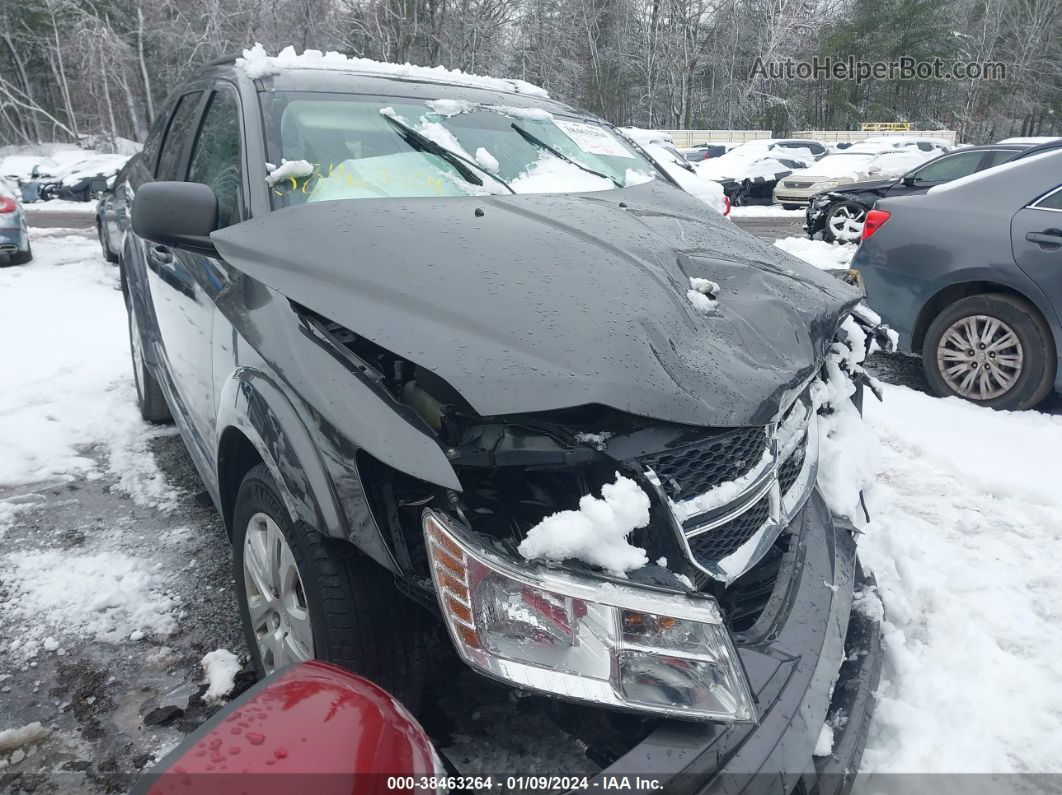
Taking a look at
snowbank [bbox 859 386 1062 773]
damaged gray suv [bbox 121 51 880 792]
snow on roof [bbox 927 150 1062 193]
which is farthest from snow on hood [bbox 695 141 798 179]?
damaged gray suv [bbox 121 51 880 792]

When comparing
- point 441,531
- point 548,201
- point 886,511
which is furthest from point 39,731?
point 886,511

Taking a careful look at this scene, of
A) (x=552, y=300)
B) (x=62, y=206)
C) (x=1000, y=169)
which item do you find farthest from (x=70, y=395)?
(x=62, y=206)

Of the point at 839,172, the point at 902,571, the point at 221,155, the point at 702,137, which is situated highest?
the point at 702,137

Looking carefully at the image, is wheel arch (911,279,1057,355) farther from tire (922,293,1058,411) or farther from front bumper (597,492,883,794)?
front bumper (597,492,883,794)

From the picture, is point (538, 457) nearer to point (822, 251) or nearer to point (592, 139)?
point (592, 139)

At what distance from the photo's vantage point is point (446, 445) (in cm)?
150

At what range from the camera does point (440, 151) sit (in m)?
2.55

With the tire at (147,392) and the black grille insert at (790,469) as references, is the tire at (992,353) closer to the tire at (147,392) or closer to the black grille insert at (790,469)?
the black grille insert at (790,469)

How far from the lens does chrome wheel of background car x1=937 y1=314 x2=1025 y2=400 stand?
4.51 metres

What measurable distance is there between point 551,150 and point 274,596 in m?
1.98

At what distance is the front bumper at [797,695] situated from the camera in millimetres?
1254

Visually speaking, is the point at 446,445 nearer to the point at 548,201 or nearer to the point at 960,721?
the point at 548,201

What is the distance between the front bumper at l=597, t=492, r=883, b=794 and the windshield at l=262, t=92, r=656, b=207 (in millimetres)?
1525

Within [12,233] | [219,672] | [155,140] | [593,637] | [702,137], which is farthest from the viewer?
[702,137]
